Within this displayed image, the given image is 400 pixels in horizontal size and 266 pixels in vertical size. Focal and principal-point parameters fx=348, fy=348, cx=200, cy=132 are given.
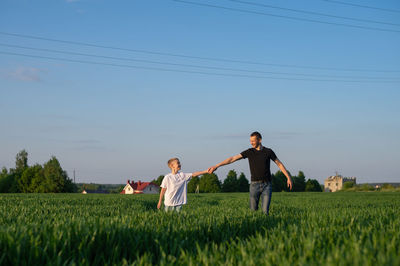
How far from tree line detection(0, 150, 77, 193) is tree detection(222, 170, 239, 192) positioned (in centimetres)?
3946

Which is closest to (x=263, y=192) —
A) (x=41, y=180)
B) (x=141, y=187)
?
(x=41, y=180)

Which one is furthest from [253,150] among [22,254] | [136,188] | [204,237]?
[136,188]

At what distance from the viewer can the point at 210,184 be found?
97125mm

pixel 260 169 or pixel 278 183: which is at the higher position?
pixel 260 169

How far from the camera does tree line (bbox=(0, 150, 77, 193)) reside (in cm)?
7744

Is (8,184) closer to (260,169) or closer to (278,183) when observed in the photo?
(278,183)

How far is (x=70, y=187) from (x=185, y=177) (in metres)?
77.6

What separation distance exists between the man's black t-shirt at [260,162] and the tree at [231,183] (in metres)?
88.1

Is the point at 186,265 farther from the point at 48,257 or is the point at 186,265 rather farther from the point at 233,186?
the point at 233,186

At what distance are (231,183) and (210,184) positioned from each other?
5.86 metres

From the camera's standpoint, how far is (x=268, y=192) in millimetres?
8812

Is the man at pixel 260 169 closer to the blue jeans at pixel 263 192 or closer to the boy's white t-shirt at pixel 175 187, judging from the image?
the blue jeans at pixel 263 192

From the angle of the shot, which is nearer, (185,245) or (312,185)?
(185,245)

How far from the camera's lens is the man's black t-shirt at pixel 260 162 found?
28.9ft
